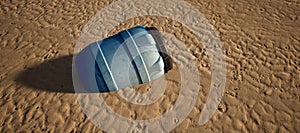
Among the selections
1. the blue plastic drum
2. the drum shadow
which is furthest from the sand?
the blue plastic drum

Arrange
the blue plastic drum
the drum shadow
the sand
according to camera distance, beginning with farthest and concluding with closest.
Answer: the drum shadow, the sand, the blue plastic drum

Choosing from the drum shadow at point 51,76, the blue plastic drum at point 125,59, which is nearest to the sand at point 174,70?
the drum shadow at point 51,76

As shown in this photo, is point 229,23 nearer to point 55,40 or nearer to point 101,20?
point 101,20

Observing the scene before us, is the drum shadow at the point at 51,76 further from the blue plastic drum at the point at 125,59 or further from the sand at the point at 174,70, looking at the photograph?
the blue plastic drum at the point at 125,59

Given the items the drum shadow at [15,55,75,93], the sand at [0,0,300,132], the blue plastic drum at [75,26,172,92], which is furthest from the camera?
the drum shadow at [15,55,75,93]

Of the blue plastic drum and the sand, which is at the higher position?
the blue plastic drum

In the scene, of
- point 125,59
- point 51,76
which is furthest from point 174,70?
point 51,76

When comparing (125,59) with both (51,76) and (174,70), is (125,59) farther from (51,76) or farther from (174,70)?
(51,76)

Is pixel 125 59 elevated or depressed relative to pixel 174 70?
elevated

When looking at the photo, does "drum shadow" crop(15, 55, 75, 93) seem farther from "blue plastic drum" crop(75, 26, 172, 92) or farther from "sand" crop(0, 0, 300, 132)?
"blue plastic drum" crop(75, 26, 172, 92)
